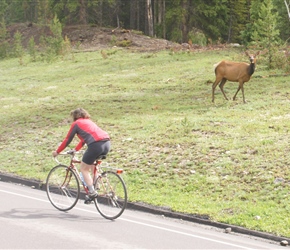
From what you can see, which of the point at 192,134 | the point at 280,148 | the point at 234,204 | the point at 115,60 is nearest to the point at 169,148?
the point at 192,134

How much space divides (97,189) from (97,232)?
1.37 meters

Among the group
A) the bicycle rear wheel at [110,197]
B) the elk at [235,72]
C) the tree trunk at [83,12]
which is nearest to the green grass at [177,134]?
the elk at [235,72]

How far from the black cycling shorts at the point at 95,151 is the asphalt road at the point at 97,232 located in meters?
1.15

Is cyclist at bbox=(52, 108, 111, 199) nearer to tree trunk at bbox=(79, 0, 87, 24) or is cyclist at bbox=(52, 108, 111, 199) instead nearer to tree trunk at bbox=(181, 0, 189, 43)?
tree trunk at bbox=(181, 0, 189, 43)

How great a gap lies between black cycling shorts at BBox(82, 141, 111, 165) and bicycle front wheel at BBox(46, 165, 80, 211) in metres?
0.83

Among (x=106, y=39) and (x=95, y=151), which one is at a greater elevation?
(x=95, y=151)

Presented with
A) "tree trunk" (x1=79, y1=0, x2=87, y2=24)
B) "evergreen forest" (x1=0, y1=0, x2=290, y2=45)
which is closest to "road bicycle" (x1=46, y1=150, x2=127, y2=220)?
"evergreen forest" (x1=0, y1=0, x2=290, y2=45)

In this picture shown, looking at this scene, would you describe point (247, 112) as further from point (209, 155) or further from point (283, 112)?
point (209, 155)

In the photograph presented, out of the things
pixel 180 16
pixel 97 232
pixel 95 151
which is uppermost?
pixel 95 151

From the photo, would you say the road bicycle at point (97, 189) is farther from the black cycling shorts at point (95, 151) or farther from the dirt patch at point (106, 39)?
the dirt patch at point (106, 39)

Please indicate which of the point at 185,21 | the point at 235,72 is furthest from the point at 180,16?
the point at 235,72

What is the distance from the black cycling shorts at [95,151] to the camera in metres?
10.7

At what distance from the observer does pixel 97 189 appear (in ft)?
36.4

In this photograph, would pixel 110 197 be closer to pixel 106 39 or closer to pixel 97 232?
pixel 97 232
